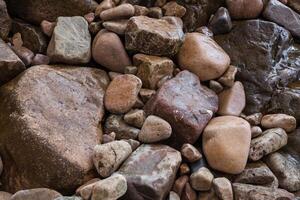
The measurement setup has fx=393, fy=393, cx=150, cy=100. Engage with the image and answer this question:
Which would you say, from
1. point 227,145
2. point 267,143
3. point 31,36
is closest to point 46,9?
point 31,36

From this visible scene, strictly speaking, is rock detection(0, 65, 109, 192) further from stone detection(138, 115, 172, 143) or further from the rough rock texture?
the rough rock texture

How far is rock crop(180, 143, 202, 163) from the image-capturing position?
151 centimetres

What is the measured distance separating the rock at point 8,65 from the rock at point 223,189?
89cm

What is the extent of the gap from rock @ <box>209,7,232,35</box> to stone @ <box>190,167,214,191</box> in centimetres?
82

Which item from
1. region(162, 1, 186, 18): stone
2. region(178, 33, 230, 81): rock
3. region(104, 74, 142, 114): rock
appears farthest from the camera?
region(162, 1, 186, 18): stone

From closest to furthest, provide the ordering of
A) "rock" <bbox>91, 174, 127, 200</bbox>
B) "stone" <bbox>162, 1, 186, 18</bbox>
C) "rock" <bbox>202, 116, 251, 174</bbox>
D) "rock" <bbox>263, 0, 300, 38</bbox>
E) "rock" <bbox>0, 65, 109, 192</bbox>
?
"rock" <bbox>91, 174, 127, 200</bbox>
"rock" <bbox>0, 65, 109, 192</bbox>
"rock" <bbox>202, 116, 251, 174</bbox>
"stone" <bbox>162, 1, 186, 18</bbox>
"rock" <bbox>263, 0, 300, 38</bbox>

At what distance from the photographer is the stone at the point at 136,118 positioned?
159cm

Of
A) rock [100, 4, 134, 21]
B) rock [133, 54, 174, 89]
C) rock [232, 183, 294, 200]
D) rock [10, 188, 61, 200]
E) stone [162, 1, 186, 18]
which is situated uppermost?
rock [100, 4, 134, 21]

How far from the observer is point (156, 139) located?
1.54 m

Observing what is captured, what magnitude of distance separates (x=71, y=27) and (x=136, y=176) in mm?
772

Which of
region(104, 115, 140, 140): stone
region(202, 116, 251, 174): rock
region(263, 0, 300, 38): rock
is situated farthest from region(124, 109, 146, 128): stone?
region(263, 0, 300, 38): rock

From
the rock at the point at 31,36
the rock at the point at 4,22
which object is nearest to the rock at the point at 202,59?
the rock at the point at 31,36

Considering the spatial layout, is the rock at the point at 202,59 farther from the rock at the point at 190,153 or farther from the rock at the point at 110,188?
the rock at the point at 110,188

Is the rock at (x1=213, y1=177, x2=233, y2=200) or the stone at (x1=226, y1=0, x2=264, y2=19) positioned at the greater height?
the stone at (x1=226, y1=0, x2=264, y2=19)
